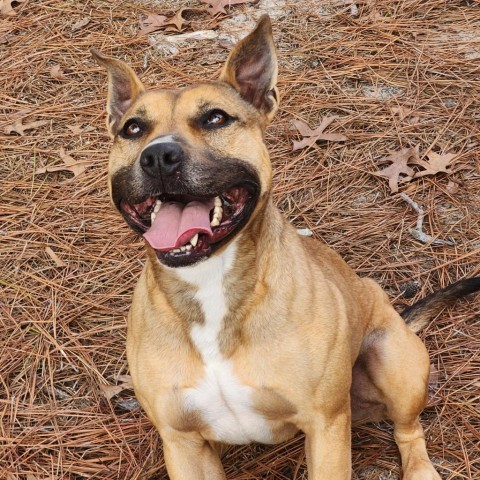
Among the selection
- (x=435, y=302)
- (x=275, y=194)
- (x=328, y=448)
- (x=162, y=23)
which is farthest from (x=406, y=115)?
(x=328, y=448)

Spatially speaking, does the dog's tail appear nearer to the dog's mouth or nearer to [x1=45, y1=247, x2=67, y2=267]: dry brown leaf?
the dog's mouth

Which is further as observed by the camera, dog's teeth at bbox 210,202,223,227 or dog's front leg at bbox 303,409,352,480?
dog's front leg at bbox 303,409,352,480

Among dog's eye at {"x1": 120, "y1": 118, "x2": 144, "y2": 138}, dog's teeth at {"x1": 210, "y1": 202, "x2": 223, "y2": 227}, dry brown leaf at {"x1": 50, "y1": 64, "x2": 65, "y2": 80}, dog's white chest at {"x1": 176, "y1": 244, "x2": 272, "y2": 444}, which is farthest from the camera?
dry brown leaf at {"x1": 50, "y1": 64, "x2": 65, "y2": 80}

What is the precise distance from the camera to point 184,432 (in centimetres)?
364

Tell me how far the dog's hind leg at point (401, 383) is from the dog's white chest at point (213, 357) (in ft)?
3.04

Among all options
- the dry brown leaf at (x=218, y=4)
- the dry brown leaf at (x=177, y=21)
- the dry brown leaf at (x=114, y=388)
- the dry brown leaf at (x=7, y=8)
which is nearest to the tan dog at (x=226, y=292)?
the dry brown leaf at (x=114, y=388)

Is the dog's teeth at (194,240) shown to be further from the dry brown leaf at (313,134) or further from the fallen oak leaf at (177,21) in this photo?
the fallen oak leaf at (177,21)

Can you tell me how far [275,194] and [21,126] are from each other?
215 centimetres

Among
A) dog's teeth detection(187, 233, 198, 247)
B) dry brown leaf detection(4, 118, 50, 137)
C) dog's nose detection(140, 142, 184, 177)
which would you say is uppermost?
dog's nose detection(140, 142, 184, 177)

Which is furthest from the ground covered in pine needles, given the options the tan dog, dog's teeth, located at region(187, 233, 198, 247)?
dog's teeth, located at region(187, 233, 198, 247)

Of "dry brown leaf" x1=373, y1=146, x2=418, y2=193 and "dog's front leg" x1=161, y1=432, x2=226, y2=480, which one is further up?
"dog's front leg" x1=161, y1=432, x2=226, y2=480

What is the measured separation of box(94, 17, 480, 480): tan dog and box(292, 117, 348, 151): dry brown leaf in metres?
2.06

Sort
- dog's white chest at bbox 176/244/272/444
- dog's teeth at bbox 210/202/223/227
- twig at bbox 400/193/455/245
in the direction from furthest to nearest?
twig at bbox 400/193/455/245, dog's white chest at bbox 176/244/272/444, dog's teeth at bbox 210/202/223/227

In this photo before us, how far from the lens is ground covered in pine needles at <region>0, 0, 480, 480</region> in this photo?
14.4 ft
